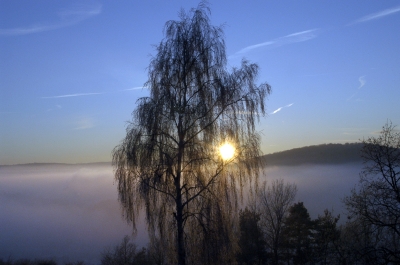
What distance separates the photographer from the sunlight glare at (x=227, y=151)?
14305 millimetres

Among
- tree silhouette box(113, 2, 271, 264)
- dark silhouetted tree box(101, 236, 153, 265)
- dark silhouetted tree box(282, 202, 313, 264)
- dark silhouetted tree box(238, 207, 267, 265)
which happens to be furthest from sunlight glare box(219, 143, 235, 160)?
dark silhouetted tree box(282, 202, 313, 264)

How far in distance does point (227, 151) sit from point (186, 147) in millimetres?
1553

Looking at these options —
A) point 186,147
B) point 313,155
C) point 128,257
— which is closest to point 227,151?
point 186,147

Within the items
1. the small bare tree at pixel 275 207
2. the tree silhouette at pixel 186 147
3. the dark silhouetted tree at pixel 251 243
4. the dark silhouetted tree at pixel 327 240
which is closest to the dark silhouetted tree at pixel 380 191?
the dark silhouetted tree at pixel 327 240

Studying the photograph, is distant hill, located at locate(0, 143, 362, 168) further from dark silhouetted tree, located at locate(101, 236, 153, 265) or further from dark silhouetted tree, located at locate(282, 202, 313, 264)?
dark silhouetted tree, located at locate(101, 236, 153, 265)

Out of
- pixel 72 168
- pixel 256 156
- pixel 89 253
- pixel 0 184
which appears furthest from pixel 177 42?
pixel 72 168

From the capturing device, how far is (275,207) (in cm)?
3441

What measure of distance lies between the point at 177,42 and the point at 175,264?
28.4 feet

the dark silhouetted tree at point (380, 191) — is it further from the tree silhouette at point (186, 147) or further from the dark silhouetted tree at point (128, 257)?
the dark silhouetted tree at point (128, 257)

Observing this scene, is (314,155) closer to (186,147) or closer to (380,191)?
(380,191)

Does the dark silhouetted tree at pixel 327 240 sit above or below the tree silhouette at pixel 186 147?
below

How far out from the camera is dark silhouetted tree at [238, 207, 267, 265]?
26609mm

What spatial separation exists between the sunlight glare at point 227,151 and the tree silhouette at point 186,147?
152mm

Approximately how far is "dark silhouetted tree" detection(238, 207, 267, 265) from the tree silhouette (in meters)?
12.6
